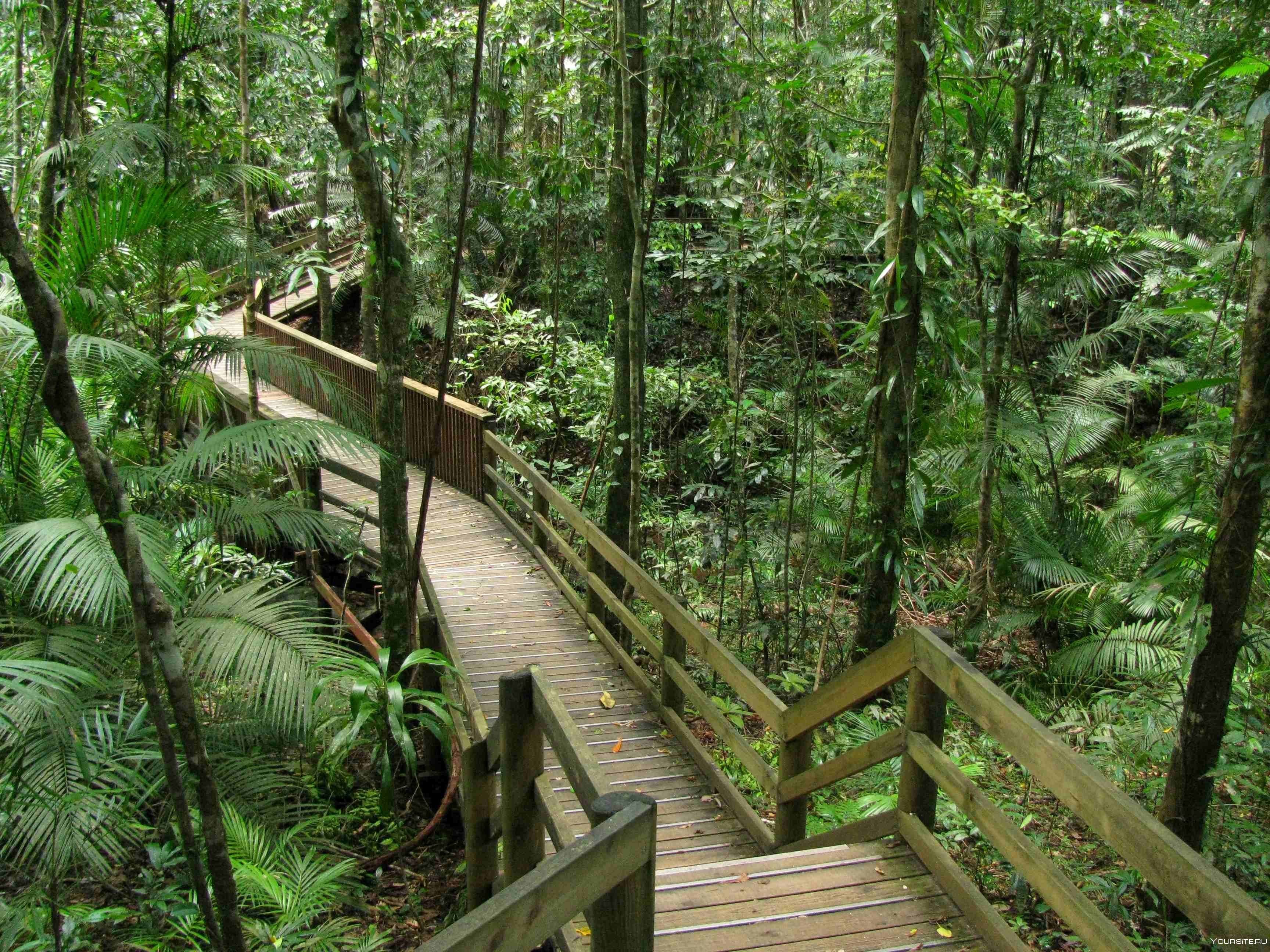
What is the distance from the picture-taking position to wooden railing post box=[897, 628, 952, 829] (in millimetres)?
2965

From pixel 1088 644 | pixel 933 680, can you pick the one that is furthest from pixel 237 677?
pixel 1088 644

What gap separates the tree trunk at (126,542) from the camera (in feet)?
8.07

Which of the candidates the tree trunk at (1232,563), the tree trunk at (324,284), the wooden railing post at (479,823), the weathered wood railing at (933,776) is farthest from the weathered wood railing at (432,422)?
the tree trunk at (1232,563)

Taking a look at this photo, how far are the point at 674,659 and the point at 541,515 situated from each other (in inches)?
123

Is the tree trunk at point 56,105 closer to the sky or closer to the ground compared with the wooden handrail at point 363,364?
closer to the sky

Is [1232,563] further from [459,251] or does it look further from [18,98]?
[18,98]

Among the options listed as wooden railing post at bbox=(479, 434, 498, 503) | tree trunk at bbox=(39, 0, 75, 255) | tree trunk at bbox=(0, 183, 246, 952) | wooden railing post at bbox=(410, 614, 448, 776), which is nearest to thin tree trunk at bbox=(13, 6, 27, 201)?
tree trunk at bbox=(39, 0, 75, 255)

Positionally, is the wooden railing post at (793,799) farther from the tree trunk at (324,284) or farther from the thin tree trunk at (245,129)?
the tree trunk at (324,284)

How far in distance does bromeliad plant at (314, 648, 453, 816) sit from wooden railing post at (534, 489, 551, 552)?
2.62 meters

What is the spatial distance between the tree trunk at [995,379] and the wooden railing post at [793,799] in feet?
12.0

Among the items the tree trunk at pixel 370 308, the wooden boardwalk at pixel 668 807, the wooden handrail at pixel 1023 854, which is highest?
the tree trunk at pixel 370 308

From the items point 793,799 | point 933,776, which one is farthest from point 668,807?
point 933,776

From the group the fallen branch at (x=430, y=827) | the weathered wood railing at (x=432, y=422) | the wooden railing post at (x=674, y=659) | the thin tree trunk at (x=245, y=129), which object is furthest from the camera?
→ the weathered wood railing at (x=432, y=422)

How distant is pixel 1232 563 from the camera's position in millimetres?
3219
